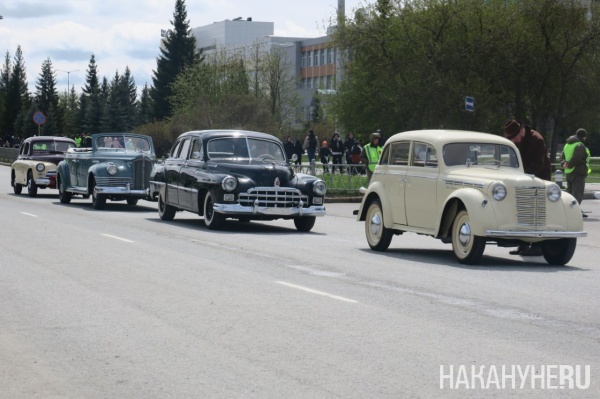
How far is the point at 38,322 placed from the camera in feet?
33.1

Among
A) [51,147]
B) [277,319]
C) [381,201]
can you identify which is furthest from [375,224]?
[51,147]

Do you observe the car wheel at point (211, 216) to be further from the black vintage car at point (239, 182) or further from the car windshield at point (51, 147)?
the car windshield at point (51, 147)

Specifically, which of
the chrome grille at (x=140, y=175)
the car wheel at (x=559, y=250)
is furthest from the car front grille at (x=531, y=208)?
the chrome grille at (x=140, y=175)

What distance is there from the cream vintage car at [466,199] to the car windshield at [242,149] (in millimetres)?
5302

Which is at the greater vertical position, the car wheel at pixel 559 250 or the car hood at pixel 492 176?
the car hood at pixel 492 176

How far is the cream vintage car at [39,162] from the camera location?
35562mm

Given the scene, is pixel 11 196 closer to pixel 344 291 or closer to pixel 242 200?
pixel 242 200

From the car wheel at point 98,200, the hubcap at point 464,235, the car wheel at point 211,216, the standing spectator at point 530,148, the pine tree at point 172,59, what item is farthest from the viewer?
the pine tree at point 172,59

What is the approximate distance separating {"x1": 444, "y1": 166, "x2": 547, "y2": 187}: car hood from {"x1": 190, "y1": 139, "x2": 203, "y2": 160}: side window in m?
7.86

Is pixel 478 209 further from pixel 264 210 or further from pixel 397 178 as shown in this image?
pixel 264 210

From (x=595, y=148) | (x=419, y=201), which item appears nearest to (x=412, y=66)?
(x=419, y=201)

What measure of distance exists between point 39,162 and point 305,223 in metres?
15.6

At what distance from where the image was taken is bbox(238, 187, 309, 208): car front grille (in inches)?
848

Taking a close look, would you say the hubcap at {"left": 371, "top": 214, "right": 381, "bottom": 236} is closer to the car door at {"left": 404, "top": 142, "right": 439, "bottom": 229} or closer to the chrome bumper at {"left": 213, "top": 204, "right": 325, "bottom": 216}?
the car door at {"left": 404, "top": 142, "right": 439, "bottom": 229}
